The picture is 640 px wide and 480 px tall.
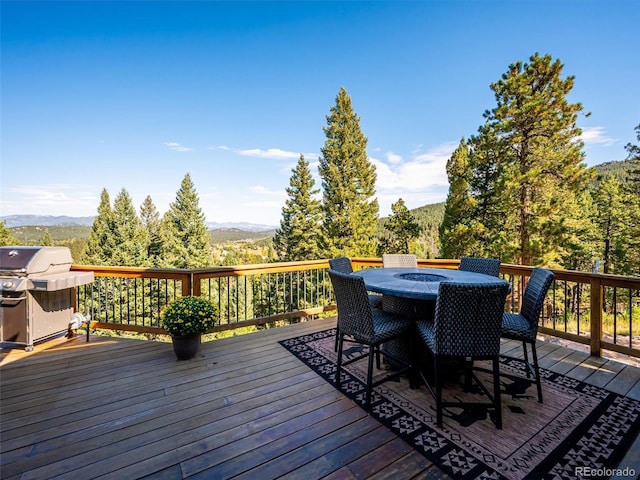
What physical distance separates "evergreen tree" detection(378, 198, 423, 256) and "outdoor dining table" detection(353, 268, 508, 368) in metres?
13.0

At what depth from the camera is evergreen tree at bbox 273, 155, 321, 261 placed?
17.4 meters

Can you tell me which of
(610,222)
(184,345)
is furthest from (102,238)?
(610,222)

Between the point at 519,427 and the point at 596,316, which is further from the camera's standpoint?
the point at 596,316

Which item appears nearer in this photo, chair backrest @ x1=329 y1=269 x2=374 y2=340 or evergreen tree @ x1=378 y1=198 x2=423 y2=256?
chair backrest @ x1=329 y1=269 x2=374 y2=340

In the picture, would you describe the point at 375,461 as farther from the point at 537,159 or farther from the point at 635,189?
the point at 635,189

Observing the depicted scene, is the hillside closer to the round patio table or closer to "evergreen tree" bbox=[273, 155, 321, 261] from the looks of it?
"evergreen tree" bbox=[273, 155, 321, 261]

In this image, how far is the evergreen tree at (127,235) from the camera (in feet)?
62.7

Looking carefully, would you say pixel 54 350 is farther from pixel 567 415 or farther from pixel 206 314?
pixel 567 415

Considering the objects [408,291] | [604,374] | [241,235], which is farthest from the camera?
[241,235]

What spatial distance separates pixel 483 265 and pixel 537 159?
29.9 feet

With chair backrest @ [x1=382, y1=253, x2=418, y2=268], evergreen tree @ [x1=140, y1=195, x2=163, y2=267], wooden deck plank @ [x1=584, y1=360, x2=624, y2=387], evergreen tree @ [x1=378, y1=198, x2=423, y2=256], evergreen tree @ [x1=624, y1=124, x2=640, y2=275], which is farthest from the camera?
evergreen tree @ [x1=140, y1=195, x2=163, y2=267]

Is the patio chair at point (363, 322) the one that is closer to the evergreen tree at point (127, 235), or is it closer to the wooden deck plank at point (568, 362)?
the wooden deck plank at point (568, 362)
